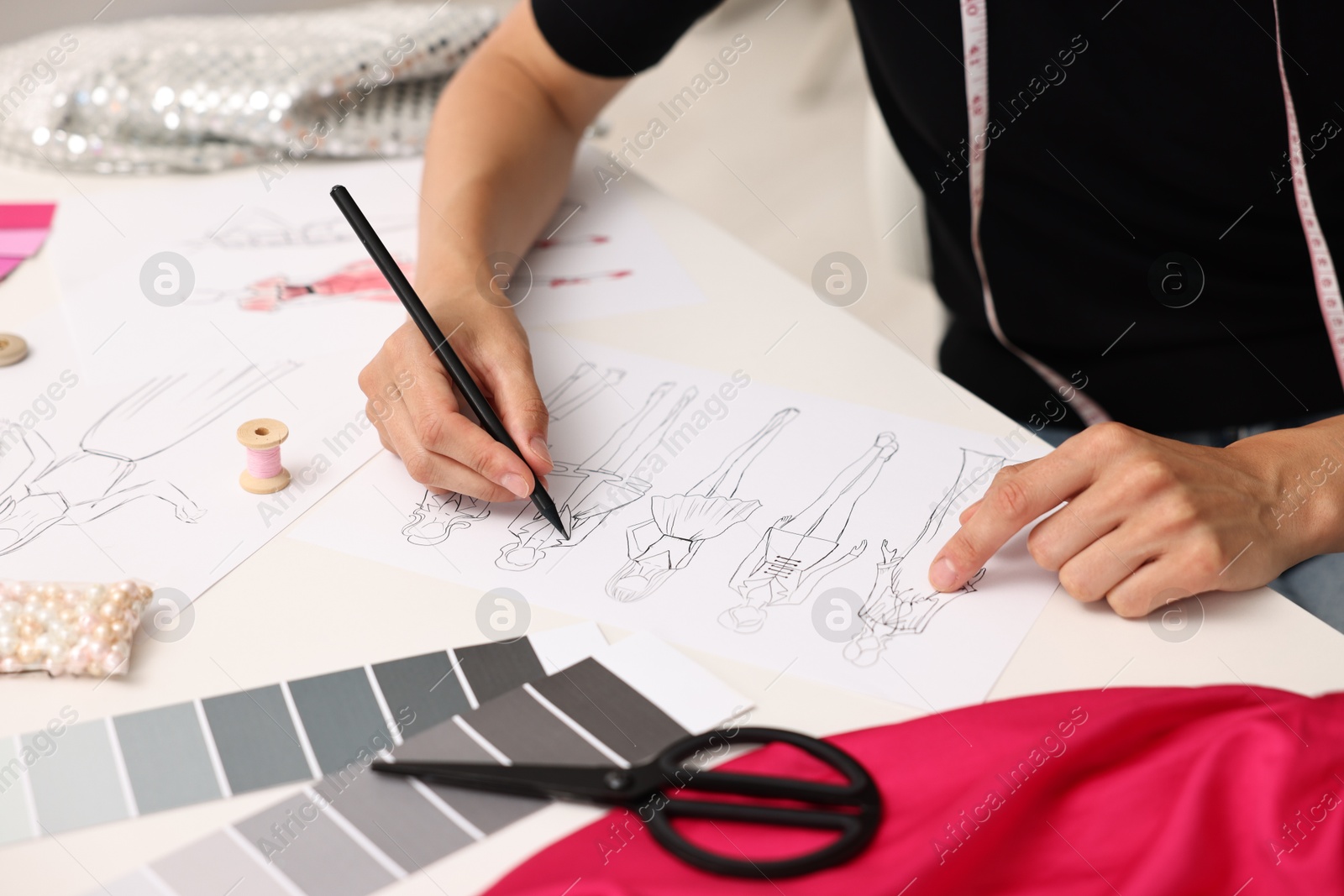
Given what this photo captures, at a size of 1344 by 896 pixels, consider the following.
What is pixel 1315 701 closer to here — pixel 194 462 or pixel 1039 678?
pixel 1039 678

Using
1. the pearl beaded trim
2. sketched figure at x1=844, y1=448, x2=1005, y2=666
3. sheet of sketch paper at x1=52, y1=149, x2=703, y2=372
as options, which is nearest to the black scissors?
sketched figure at x1=844, y1=448, x2=1005, y2=666

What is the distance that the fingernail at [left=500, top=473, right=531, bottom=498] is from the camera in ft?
2.73

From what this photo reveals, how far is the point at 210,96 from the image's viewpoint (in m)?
1.34

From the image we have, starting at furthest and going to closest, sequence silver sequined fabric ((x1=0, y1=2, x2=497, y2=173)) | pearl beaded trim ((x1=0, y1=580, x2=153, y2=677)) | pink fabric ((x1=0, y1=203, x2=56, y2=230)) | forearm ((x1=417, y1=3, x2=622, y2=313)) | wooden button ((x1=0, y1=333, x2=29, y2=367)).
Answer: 1. silver sequined fabric ((x1=0, y1=2, x2=497, y2=173))
2. pink fabric ((x1=0, y1=203, x2=56, y2=230))
3. forearm ((x1=417, y1=3, x2=622, y2=313))
4. wooden button ((x1=0, y1=333, x2=29, y2=367))
5. pearl beaded trim ((x1=0, y1=580, x2=153, y2=677))

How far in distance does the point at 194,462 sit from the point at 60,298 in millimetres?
350

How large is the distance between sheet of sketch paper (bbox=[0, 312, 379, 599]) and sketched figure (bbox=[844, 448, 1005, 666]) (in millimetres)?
455

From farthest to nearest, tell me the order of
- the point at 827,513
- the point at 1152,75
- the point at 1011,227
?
the point at 1011,227 < the point at 1152,75 < the point at 827,513

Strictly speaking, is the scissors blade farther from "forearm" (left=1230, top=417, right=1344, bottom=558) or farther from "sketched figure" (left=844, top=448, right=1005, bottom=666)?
"forearm" (left=1230, top=417, right=1344, bottom=558)

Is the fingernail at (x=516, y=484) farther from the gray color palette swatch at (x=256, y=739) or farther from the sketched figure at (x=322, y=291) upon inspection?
the sketched figure at (x=322, y=291)

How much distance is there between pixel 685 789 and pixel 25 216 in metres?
1.06

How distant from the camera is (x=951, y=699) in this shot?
71cm

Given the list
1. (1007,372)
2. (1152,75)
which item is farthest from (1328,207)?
(1007,372)

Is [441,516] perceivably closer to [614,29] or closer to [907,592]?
[907,592]

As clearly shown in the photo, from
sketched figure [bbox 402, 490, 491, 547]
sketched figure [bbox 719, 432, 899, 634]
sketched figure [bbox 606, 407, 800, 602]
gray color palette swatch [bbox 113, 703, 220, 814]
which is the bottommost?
gray color palette swatch [bbox 113, 703, 220, 814]
